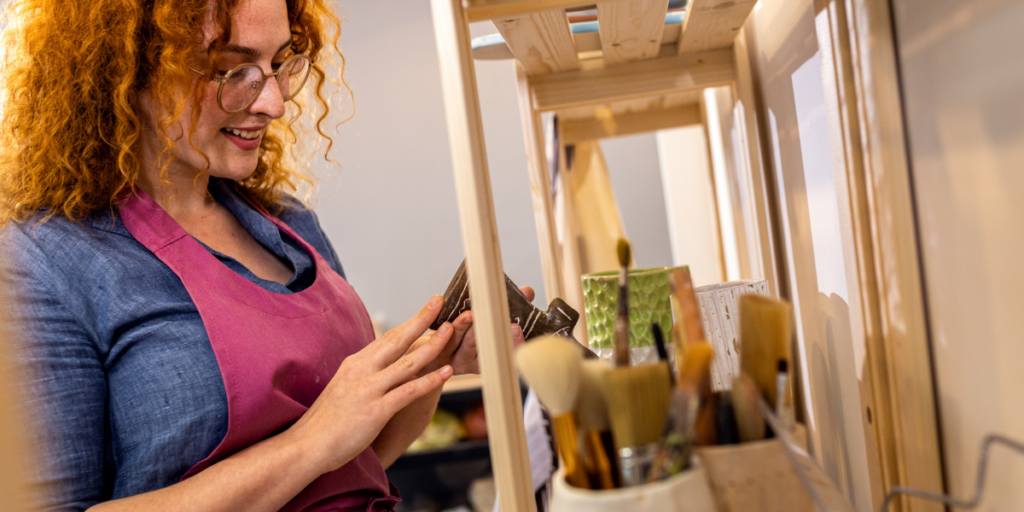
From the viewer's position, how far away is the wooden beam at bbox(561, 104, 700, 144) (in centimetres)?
136

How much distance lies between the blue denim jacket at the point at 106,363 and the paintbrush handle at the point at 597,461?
520mm

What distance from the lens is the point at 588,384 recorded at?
1.30 ft

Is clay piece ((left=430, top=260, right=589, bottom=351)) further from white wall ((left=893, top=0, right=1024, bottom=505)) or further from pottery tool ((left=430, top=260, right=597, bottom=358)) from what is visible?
white wall ((left=893, top=0, right=1024, bottom=505))

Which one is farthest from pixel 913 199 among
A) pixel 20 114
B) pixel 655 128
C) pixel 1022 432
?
pixel 20 114

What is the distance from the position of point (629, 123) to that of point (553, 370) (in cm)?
107

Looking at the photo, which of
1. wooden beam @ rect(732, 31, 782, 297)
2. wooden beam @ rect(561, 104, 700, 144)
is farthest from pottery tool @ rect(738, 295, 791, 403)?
wooden beam @ rect(561, 104, 700, 144)

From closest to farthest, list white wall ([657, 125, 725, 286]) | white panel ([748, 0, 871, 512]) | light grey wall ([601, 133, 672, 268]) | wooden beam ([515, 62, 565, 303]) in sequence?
white panel ([748, 0, 871, 512]), wooden beam ([515, 62, 565, 303]), white wall ([657, 125, 725, 286]), light grey wall ([601, 133, 672, 268])

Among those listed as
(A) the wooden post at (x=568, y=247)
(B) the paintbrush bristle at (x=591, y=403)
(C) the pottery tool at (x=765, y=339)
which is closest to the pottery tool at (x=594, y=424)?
(B) the paintbrush bristle at (x=591, y=403)

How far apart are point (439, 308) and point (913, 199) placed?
447mm

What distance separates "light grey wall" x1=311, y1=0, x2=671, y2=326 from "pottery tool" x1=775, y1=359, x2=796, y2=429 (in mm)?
2493

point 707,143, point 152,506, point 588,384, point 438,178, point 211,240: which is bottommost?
point 152,506

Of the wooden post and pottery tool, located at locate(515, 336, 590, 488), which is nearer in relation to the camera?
pottery tool, located at locate(515, 336, 590, 488)

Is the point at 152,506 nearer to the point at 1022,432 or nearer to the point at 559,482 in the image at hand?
the point at 559,482

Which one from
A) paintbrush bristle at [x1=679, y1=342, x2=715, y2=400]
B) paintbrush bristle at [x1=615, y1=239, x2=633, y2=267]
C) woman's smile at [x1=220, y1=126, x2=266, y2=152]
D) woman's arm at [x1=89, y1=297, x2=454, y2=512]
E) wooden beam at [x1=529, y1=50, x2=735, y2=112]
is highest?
wooden beam at [x1=529, y1=50, x2=735, y2=112]
